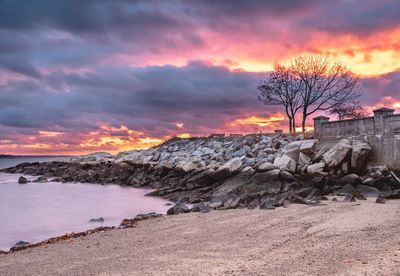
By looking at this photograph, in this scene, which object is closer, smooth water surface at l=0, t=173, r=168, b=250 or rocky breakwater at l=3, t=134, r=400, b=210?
smooth water surface at l=0, t=173, r=168, b=250

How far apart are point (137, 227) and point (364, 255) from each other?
826 centimetres

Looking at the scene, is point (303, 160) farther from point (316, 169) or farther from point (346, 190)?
point (346, 190)

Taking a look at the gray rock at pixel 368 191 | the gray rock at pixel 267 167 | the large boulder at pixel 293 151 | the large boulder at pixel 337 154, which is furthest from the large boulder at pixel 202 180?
the gray rock at pixel 368 191

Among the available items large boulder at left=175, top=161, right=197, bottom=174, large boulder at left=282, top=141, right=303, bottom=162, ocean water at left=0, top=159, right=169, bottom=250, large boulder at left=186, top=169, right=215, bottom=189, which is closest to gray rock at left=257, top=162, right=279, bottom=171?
large boulder at left=282, top=141, right=303, bottom=162

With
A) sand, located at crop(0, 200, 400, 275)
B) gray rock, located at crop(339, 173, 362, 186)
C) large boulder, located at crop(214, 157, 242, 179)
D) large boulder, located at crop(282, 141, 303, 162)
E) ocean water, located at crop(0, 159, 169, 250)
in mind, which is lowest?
ocean water, located at crop(0, 159, 169, 250)

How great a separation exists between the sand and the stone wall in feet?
25.1

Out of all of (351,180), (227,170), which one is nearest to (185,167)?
(227,170)

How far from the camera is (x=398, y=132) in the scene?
21.7 meters

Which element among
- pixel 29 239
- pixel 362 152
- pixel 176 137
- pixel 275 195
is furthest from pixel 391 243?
pixel 176 137

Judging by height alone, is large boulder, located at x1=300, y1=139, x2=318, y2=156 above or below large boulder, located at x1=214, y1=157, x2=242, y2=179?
above

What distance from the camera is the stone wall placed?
21.7m

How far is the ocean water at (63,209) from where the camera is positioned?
1722 centimetres

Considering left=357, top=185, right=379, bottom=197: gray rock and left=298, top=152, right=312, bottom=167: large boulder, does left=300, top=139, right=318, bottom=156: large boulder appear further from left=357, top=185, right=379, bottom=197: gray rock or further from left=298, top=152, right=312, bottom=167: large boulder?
left=357, top=185, right=379, bottom=197: gray rock

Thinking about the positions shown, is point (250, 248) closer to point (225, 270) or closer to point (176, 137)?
point (225, 270)
